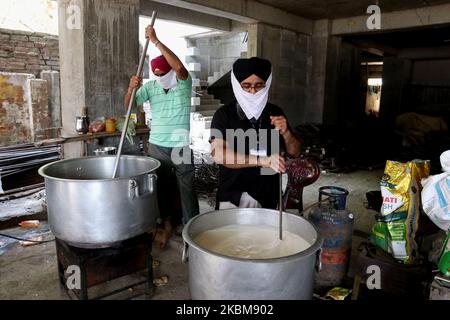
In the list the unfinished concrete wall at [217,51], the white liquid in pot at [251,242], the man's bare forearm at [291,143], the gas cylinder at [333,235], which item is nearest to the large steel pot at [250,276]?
the white liquid in pot at [251,242]

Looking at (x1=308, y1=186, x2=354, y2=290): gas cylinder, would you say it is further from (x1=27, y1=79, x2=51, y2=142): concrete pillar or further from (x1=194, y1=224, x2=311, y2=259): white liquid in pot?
(x1=27, y1=79, x2=51, y2=142): concrete pillar

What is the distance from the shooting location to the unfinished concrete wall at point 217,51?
1026cm

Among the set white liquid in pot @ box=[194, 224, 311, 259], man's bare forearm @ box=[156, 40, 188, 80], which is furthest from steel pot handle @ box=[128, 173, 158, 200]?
man's bare forearm @ box=[156, 40, 188, 80]

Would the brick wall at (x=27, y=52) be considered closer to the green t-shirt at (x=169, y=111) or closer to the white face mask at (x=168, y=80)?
the green t-shirt at (x=169, y=111)

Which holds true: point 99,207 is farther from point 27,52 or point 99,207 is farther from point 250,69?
point 27,52

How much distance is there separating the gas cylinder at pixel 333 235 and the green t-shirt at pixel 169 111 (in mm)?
1535

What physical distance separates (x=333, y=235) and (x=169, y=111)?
75.6 inches

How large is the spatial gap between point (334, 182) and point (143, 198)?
5.06m

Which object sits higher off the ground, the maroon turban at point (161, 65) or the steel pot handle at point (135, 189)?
the maroon turban at point (161, 65)

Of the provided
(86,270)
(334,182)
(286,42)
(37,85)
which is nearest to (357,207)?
(334,182)

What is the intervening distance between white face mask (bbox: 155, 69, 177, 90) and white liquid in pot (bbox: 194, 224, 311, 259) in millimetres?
2051

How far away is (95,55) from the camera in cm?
445

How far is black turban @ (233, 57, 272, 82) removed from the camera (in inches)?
86.8
